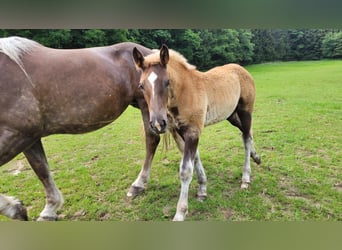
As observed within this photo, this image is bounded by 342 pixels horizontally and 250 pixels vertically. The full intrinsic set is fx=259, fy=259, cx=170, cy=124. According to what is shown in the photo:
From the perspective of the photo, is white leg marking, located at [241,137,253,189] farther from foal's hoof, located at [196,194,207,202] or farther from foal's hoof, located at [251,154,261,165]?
foal's hoof, located at [196,194,207,202]

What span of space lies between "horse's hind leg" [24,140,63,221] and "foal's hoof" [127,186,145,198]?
0.79m

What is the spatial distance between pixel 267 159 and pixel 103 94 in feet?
9.37

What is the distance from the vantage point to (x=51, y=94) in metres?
2.45

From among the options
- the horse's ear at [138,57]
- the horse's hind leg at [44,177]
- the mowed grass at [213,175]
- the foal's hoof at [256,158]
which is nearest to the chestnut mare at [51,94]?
the horse's hind leg at [44,177]

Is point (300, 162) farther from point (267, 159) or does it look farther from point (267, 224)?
point (267, 224)

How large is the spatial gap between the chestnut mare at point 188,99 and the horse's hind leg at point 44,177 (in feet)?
4.32

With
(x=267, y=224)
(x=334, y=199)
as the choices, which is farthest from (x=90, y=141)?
(x=267, y=224)

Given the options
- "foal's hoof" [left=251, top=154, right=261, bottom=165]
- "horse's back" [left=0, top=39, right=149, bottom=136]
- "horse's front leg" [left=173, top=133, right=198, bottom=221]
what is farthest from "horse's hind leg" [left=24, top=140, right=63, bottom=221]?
"foal's hoof" [left=251, top=154, right=261, bottom=165]

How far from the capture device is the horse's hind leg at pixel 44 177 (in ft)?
8.84

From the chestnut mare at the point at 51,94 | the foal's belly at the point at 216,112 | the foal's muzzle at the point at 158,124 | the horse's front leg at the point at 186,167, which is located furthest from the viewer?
the foal's belly at the point at 216,112

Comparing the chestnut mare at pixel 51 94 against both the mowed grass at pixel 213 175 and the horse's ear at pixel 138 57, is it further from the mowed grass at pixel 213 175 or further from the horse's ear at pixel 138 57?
the mowed grass at pixel 213 175

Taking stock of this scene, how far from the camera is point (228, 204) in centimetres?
289

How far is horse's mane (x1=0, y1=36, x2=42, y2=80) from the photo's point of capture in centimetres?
229

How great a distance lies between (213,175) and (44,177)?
7.07 ft
